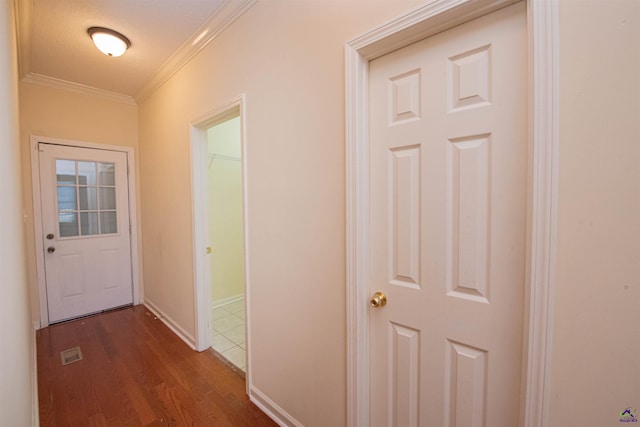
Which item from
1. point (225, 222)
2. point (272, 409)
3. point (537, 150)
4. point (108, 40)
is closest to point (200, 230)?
point (225, 222)

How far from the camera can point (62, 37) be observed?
6.93ft

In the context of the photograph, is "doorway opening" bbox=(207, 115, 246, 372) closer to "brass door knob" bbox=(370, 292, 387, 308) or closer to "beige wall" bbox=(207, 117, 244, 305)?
"beige wall" bbox=(207, 117, 244, 305)

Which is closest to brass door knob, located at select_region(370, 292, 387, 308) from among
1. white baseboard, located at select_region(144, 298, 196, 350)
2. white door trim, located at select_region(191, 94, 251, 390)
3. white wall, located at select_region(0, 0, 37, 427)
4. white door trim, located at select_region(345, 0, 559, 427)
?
white door trim, located at select_region(345, 0, 559, 427)

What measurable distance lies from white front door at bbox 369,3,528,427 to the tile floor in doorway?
1.40m

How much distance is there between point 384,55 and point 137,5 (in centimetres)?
178

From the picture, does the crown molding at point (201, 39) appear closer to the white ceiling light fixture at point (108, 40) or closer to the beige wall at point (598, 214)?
the white ceiling light fixture at point (108, 40)

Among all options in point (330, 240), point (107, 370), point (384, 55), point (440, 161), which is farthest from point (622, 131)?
point (107, 370)

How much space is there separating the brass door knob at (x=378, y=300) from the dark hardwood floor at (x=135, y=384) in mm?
1146

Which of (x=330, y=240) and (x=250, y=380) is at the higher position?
(x=330, y=240)

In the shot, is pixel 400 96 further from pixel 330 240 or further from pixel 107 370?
pixel 107 370

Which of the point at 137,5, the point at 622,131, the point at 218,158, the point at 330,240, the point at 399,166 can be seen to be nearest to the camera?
the point at 622,131

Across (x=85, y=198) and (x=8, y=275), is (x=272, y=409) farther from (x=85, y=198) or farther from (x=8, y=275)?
(x=85, y=198)

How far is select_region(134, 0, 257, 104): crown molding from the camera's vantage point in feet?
5.69

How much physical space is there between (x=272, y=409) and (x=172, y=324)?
1699 millimetres
